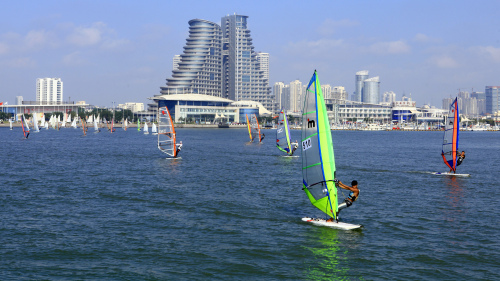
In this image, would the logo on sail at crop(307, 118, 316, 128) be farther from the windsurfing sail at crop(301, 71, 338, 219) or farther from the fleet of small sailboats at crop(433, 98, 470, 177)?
the fleet of small sailboats at crop(433, 98, 470, 177)

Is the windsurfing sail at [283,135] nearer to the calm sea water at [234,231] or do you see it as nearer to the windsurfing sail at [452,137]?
the windsurfing sail at [452,137]

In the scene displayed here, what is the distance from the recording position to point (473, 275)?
747 inches

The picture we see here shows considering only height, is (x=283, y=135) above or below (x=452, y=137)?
below

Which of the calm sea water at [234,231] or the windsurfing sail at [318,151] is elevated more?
the windsurfing sail at [318,151]

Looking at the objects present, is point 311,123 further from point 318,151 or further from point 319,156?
point 319,156

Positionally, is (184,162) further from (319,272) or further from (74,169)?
(319,272)

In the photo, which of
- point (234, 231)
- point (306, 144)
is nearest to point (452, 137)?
point (306, 144)

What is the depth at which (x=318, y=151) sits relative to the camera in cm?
2398

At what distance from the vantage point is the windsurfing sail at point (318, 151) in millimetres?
23781

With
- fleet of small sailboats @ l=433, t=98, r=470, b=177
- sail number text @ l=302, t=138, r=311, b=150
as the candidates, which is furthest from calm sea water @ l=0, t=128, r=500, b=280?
fleet of small sailboats @ l=433, t=98, r=470, b=177

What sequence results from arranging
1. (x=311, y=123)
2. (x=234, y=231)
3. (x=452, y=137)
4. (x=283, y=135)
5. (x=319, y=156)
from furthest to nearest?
(x=283, y=135) < (x=452, y=137) < (x=234, y=231) < (x=311, y=123) < (x=319, y=156)

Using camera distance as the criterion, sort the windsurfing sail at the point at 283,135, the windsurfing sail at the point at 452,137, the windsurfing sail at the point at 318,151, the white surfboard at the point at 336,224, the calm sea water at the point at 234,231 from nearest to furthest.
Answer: the calm sea water at the point at 234,231
the windsurfing sail at the point at 318,151
the white surfboard at the point at 336,224
the windsurfing sail at the point at 452,137
the windsurfing sail at the point at 283,135

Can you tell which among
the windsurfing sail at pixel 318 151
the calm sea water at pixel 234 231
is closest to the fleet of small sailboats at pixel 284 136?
the calm sea water at pixel 234 231

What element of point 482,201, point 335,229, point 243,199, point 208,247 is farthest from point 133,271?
point 482,201
